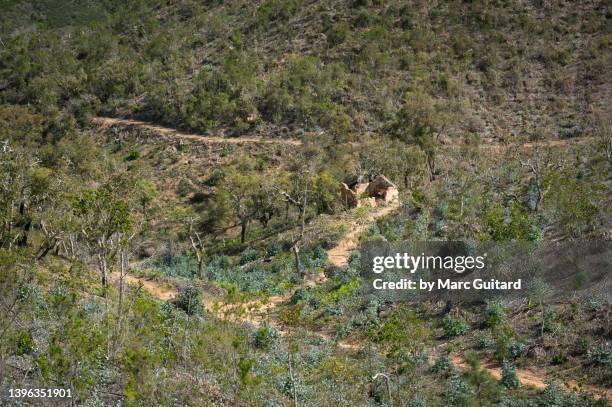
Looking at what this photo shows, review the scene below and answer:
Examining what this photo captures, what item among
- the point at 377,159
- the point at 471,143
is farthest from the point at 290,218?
the point at 471,143

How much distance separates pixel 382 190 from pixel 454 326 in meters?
20.1

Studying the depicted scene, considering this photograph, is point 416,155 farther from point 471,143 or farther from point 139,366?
point 139,366

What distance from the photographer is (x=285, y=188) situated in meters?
40.8

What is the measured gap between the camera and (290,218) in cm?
4259

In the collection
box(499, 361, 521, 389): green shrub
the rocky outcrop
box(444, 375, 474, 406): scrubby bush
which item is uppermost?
box(444, 375, 474, 406): scrubby bush

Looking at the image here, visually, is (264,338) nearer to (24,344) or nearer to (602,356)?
(24,344)

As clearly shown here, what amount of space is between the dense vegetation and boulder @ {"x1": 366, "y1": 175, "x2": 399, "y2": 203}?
867 millimetres

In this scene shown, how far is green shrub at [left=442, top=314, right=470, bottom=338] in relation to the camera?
73.3 ft

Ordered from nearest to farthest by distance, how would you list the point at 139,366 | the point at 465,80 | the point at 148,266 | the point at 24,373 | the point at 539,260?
1. the point at 139,366
2. the point at 24,373
3. the point at 539,260
4. the point at 148,266
5. the point at 465,80

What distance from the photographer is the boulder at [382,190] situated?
41438 millimetres

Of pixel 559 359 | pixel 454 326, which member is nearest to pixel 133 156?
pixel 454 326

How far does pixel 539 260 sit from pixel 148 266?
22.0 metres

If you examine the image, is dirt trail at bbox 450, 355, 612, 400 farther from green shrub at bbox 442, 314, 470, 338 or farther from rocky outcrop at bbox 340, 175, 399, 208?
rocky outcrop at bbox 340, 175, 399, 208

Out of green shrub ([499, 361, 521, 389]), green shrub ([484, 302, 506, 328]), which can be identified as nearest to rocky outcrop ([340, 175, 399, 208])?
green shrub ([484, 302, 506, 328])
